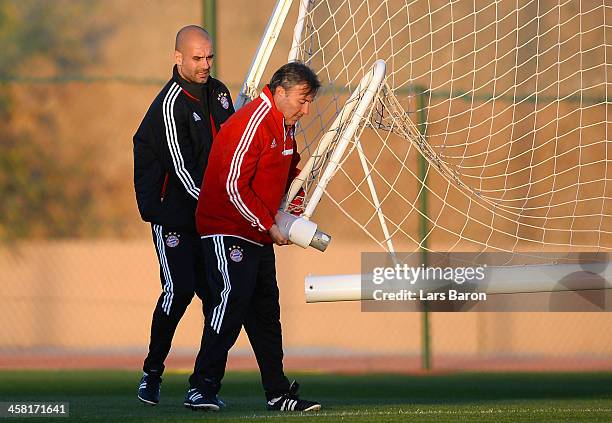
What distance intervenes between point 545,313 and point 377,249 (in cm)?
189

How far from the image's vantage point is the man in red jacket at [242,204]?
580 cm

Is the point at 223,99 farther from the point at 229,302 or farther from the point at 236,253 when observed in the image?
the point at 229,302

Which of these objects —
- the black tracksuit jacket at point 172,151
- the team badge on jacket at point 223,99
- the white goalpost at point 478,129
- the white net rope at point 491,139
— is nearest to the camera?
the black tracksuit jacket at point 172,151

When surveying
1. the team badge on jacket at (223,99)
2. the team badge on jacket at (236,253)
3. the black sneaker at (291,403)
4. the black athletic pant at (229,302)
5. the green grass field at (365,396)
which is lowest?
the green grass field at (365,396)

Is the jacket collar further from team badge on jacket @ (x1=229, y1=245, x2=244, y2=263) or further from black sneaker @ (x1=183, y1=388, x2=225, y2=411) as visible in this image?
black sneaker @ (x1=183, y1=388, x2=225, y2=411)

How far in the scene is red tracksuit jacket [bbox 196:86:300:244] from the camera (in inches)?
227

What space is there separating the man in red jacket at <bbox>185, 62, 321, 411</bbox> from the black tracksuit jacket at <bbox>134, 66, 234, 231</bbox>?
0.47 meters

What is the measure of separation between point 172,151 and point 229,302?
0.93m

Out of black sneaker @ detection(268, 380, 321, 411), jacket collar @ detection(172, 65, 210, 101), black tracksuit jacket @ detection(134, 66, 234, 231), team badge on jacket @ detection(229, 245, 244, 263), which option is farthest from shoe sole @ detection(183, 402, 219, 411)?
jacket collar @ detection(172, 65, 210, 101)

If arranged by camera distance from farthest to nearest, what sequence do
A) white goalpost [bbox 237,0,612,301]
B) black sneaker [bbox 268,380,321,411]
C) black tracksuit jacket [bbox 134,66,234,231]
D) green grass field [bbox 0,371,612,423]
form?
white goalpost [bbox 237,0,612,301]
black tracksuit jacket [bbox 134,66,234,231]
black sneaker [bbox 268,380,321,411]
green grass field [bbox 0,371,612,423]

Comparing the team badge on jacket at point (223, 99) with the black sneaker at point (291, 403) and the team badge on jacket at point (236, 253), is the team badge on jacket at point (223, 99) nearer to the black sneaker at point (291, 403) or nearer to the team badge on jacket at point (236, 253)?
the team badge on jacket at point (236, 253)

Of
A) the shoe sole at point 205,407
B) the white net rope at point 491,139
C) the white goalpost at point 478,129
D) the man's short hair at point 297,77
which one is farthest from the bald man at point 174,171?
the white net rope at point 491,139

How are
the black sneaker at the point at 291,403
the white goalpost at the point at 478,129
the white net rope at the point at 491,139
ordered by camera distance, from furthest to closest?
1. the white net rope at the point at 491,139
2. the white goalpost at the point at 478,129
3. the black sneaker at the point at 291,403

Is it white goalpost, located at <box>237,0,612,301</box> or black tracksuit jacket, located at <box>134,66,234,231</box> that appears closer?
black tracksuit jacket, located at <box>134,66,234,231</box>
